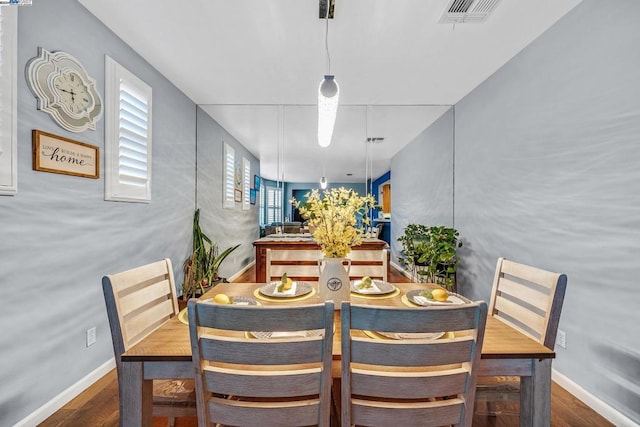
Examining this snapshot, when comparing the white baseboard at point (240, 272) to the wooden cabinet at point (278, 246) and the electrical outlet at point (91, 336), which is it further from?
the electrical outlet at point (91, 336)

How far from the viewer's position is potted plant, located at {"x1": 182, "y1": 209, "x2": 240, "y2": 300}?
10.4ft

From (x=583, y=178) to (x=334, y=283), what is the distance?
1785 mm

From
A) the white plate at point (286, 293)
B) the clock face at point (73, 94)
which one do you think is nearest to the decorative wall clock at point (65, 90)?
the clock face at point (73, 94)

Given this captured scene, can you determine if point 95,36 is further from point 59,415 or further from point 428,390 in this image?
point 428,390

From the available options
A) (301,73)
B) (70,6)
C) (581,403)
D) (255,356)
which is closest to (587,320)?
(581,403)

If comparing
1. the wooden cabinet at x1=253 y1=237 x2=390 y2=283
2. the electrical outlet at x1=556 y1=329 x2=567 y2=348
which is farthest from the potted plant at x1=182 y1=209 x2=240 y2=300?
the electrical outlet at x1=556 y1=329 x2=567 y2=348

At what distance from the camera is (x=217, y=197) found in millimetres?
4285

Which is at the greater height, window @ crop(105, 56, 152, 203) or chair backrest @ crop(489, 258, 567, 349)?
window @ crop(105, 56, 152, 203)

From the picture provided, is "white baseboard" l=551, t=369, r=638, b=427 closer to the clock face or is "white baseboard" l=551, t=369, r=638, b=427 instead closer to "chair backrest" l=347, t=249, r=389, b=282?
"chair backrest" l=347, t=249, r=389, b=282

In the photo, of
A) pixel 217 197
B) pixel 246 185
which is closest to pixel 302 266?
pixel 217 197

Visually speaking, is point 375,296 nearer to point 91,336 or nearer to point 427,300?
point 427,300

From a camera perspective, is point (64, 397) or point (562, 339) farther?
point (562, 339)

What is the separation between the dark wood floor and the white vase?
0.90 m

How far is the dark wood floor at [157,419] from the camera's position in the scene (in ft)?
5.29
